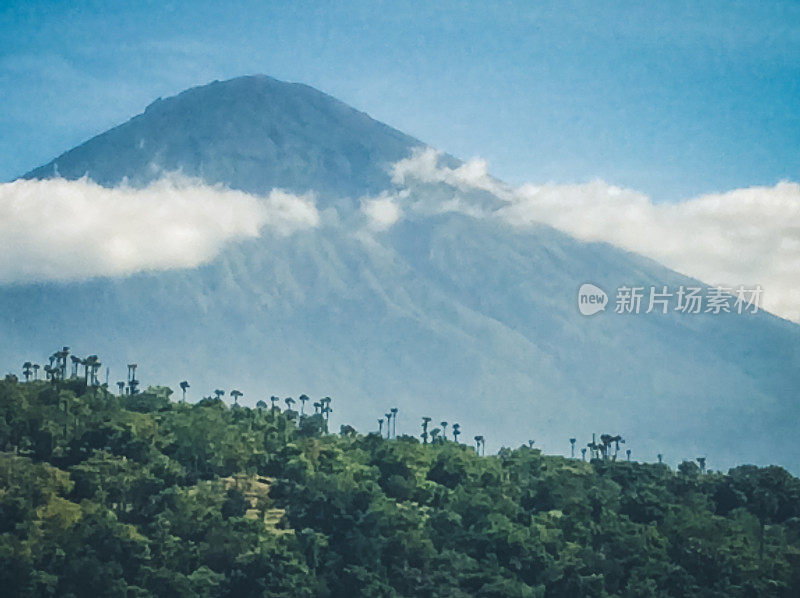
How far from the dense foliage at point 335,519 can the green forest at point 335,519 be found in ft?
0.34

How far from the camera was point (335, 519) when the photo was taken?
177 feet

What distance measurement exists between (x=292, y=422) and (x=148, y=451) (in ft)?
80.1

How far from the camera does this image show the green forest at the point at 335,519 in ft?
153

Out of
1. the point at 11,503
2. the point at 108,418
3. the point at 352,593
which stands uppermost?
the point at 108,418

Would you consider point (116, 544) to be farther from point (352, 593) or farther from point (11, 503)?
point (352, 593)

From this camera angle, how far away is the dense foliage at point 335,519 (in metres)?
46.7

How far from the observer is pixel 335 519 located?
177 ft

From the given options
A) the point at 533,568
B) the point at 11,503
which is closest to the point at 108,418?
the point at 11,503

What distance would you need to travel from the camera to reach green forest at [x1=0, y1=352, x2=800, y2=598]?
46.7 meters

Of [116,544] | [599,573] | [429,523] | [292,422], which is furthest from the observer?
[292,422]

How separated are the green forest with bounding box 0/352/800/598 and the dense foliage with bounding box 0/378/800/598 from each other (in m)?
0.10

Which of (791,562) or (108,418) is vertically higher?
(108,418)

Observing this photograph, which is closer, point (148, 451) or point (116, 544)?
point (116, 544)

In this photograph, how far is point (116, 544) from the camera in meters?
46.2
